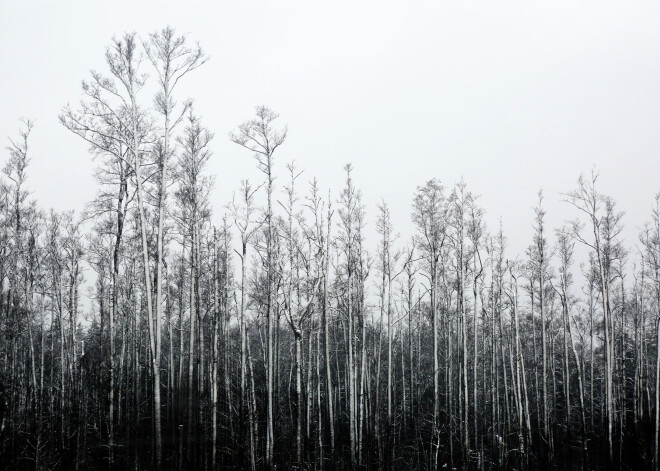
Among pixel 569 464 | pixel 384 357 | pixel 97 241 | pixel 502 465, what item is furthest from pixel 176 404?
pixel 384 357

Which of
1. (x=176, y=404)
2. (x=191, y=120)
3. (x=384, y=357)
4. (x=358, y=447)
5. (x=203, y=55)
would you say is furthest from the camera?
(x=384, y=357)

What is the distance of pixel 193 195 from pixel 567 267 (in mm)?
19943

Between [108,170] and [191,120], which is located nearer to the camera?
[108,170]

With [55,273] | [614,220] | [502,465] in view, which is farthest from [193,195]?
[614,220]

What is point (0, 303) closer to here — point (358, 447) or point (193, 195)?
point (193, 195)

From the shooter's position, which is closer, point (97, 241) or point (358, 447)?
point (358, 447)

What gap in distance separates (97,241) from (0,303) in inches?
181

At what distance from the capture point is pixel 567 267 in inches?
974

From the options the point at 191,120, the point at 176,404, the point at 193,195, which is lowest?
the point at 176,404

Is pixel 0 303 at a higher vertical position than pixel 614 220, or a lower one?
lower

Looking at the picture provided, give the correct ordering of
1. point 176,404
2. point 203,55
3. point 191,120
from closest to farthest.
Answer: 1. point 203,55
2. point 191,120
3. point 176,404

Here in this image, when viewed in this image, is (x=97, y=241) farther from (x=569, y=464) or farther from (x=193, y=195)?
(x=569, y=464)

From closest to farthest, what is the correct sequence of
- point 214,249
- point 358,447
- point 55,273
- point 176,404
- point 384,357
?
point 358,447 < point 176,404 < point 214,249 < point 55,273 < point 384,357

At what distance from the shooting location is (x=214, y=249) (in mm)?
19406
